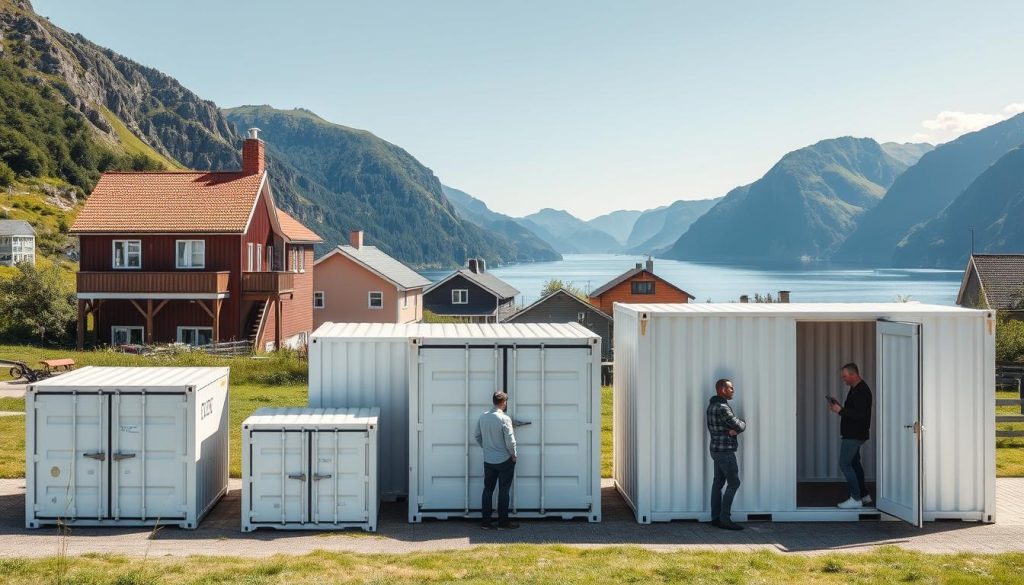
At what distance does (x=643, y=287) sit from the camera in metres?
65.5

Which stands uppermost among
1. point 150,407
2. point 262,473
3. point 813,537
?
point 150,407

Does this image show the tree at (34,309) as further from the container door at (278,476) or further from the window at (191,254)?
the container door at (278,476)

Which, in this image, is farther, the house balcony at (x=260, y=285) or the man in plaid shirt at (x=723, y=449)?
the house balcony at (x=260, y=285)

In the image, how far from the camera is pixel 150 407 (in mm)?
12031

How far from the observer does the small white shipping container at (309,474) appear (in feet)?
39.2

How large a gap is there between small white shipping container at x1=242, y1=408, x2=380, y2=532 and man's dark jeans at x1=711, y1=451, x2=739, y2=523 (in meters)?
4.77

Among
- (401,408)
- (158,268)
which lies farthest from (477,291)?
(401,408)

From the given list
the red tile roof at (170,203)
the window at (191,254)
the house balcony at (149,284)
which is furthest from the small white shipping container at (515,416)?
the window at (191,254)

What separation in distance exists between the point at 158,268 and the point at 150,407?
31133 millimetres

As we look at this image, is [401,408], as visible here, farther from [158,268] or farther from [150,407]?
[158,268]

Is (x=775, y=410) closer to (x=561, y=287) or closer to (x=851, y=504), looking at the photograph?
(x=851, y=504)

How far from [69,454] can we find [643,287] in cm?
A: 5588

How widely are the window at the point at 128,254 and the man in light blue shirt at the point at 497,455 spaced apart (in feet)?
110

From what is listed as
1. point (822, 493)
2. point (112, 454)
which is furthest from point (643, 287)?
point (112, 454)
